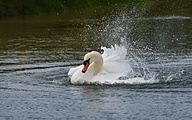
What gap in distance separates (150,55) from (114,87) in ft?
29.7

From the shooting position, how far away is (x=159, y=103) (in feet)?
54.0

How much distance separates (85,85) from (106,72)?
105 centimetres

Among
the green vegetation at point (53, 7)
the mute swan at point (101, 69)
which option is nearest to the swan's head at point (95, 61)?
the mute swan at point (101, 69)

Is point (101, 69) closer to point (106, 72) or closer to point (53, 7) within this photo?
point (106, 72)

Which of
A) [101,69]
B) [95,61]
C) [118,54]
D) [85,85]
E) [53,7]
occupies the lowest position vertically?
[85,85]

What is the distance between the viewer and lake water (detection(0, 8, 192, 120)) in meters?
15.8

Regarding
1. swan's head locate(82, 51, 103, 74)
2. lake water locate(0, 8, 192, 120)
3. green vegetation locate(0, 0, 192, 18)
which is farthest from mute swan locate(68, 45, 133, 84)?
green vegetation locate(0, 0, 192, 18)

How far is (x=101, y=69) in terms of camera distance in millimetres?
20469

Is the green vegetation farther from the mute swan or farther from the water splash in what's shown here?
the mute swan

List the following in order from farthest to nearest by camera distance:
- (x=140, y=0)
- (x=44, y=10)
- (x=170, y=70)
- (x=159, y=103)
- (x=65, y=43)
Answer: (x=140, y=0) < (x=44, y=10) < (x=65, y=43) < (x=170, y=70) < (x=159, y=103)

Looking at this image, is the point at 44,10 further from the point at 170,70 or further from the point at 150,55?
the point at 170,70

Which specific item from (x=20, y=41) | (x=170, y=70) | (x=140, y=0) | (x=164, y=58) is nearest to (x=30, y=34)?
(x=20, y=41)

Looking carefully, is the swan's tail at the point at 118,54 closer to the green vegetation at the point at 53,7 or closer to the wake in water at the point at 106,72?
the wake in water at the point at 106,72

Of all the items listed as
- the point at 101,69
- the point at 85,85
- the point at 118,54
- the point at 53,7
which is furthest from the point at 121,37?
the point at 53,7
